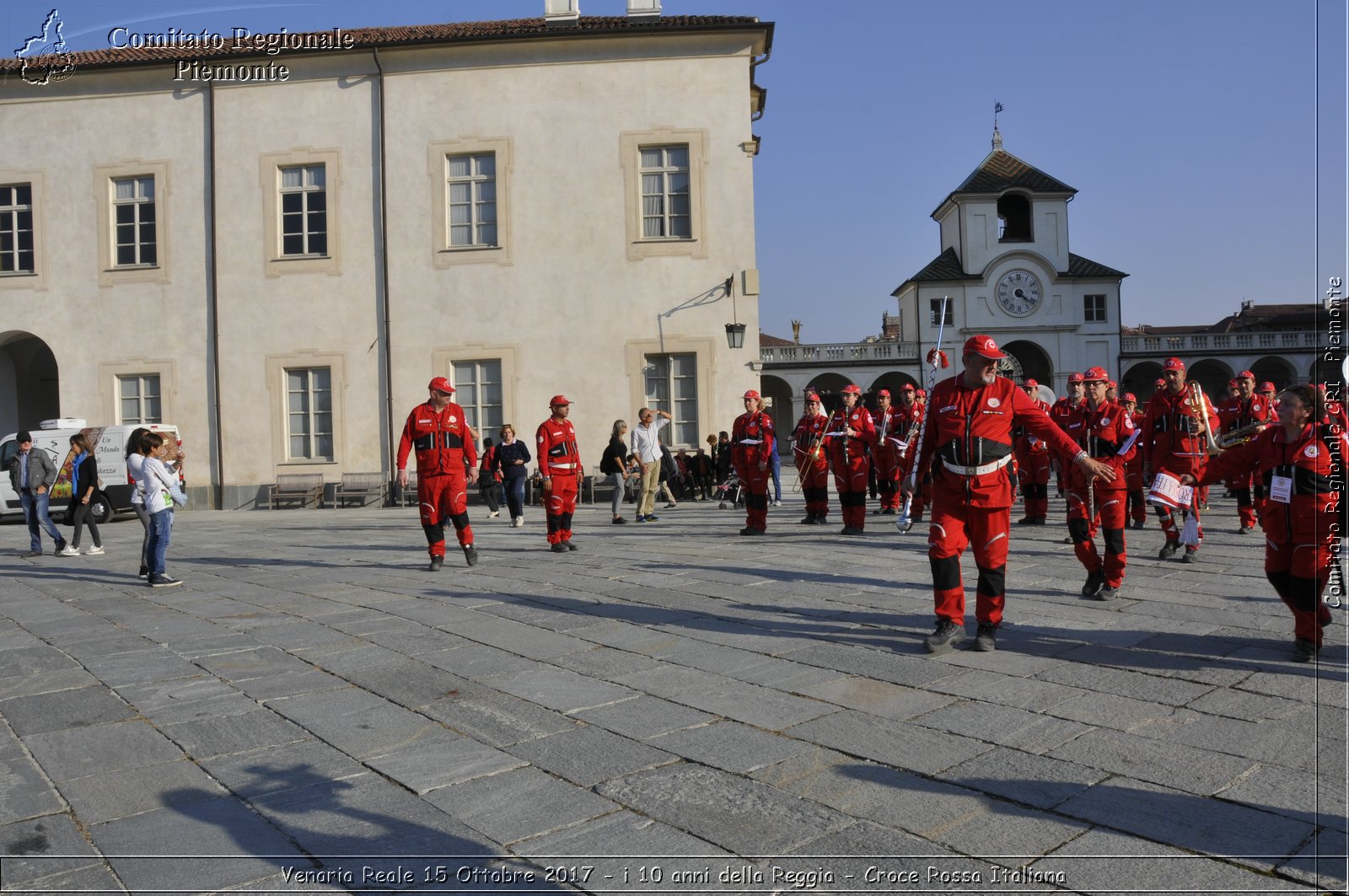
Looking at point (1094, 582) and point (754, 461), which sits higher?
point (754, 461)

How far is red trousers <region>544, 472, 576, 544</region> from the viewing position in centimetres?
1186

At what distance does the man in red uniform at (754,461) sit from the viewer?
1353cm

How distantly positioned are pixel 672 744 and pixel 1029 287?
51.4 m

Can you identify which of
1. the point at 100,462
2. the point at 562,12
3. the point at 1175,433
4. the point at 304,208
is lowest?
the point at 100,462

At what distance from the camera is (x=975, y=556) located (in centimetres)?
646

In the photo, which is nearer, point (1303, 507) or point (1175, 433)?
point (1303, 507)

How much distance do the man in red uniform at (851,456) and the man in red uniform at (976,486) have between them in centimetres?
646

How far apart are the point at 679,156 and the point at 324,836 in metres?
20.8

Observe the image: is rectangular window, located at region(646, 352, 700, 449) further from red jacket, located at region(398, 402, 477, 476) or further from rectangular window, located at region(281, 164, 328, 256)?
red jacket, located at region(398, 402, 477, 476)

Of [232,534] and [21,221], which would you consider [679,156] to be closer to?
[232,534]

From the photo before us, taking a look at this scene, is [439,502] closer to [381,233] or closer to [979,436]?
[979,436]

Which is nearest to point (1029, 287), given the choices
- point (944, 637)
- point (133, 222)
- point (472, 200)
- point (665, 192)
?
point (665, 192)

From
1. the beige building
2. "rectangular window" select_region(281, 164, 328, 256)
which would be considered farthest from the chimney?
"rectangular window" select_region(281, 164, 328, 256)

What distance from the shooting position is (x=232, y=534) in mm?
16500
